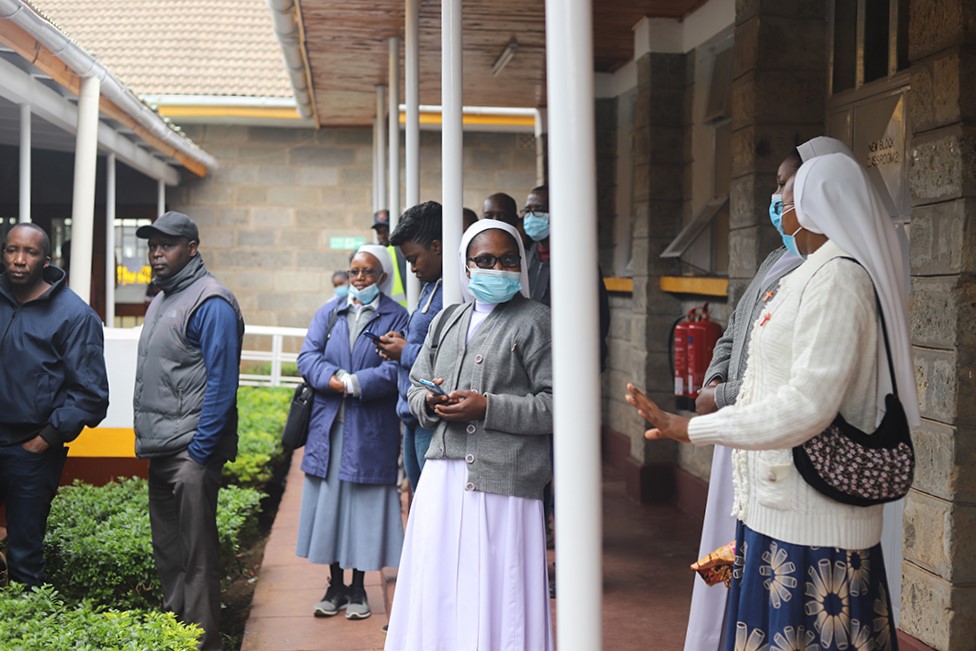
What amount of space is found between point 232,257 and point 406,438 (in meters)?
12.5

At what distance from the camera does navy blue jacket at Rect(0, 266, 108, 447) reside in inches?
200

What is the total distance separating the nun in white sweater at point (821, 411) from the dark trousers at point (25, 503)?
3423mm

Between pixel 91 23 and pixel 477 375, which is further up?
pixel 91 23

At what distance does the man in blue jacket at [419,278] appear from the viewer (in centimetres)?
511

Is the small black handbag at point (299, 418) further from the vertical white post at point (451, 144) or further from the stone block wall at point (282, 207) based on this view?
the stone block wall at point (282, 207)

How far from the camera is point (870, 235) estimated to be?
9.07 feet

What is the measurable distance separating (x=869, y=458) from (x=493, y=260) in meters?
1.68

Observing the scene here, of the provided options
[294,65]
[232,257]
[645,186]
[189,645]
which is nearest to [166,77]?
[232,257]

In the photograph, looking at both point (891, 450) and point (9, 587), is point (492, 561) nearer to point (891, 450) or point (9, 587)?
point (891, 450)

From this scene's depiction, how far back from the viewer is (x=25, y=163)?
777 centimetres

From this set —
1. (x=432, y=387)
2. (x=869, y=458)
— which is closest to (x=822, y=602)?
(x=869, y=458)

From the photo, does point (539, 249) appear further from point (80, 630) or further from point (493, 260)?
point (80, 630)

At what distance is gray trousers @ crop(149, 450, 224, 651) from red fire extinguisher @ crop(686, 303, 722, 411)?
3375 millimetres

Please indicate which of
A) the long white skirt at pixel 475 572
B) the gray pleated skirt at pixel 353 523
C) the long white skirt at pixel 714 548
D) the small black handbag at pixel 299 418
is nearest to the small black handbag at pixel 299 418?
the small black handbag at pixel 299 418
